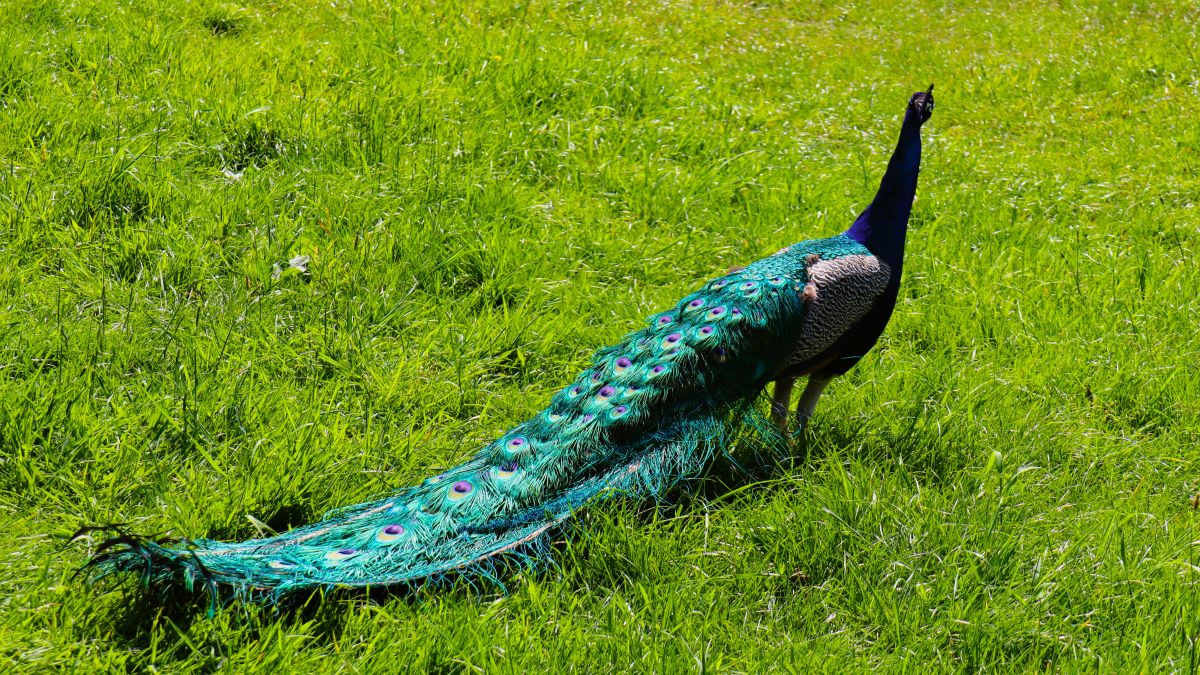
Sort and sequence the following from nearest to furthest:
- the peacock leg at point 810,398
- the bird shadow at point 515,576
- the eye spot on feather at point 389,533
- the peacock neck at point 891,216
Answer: the bird shadow at point 515,576, the eye spot on feather at point 389,533, the peacock leg at point 810,398, the peacock neck at point 891,216

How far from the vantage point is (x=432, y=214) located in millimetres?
5035

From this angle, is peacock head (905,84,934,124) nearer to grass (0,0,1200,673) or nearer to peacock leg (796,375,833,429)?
grass (0,0,1200,673)

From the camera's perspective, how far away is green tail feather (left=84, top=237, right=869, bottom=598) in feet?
8.86

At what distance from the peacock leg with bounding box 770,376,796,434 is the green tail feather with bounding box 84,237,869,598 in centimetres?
28

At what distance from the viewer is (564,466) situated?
3.23 m

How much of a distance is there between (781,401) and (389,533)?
171cm

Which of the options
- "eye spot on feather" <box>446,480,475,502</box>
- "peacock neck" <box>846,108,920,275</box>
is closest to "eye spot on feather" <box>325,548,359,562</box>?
"eye spot on feather" <box>446,480,475,502</box>

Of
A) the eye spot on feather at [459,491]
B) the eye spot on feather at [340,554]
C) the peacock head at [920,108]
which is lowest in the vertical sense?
the eye spot on feather at [340,554]

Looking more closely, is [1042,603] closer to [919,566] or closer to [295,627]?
[919,566]

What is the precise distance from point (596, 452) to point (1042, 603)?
1291 millimetres

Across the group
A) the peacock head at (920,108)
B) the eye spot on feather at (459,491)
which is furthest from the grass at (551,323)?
the peacock head at (920,108)

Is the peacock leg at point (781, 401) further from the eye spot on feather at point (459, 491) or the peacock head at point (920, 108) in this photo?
the eye spot on feather at point (459, 491)

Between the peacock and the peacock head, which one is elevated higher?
the peacock head

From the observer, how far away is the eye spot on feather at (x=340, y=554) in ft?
9.14
